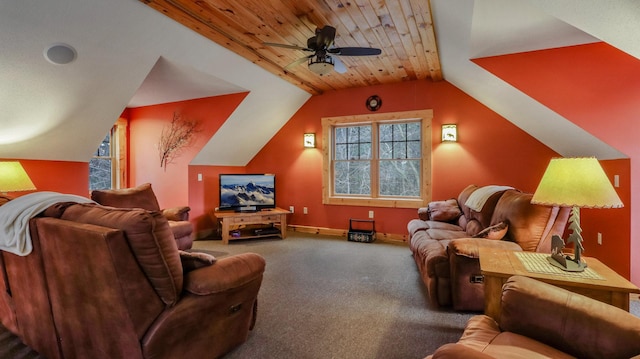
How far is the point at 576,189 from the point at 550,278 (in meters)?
0.49

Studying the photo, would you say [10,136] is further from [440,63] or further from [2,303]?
[440,63]

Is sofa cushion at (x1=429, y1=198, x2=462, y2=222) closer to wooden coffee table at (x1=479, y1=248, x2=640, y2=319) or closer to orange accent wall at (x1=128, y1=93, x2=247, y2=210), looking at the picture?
wooden coffee table at (x1=479, y1=248, x2=640, y2=319)

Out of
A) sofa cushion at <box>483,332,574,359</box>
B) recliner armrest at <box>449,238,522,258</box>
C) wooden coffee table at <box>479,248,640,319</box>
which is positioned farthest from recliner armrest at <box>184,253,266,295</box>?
recliner armrest at <box>449,238,522,258</box>

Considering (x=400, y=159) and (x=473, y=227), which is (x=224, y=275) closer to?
(x=473, y=227)

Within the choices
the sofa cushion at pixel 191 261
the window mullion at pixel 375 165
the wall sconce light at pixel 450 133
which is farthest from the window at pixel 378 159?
the sofa cushion at pixel 191 261

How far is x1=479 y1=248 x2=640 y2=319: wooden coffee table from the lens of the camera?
1.53 metres

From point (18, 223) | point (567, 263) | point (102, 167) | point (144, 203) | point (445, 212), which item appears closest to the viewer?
point (18, 223)

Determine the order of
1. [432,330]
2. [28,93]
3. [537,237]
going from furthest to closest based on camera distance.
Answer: [28,93] < [537,237] < [432,330]

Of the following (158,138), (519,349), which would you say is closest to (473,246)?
(519,349)

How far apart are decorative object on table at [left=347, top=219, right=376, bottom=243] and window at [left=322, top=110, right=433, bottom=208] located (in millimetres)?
317

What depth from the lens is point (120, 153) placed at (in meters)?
5.52

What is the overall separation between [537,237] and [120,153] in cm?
619

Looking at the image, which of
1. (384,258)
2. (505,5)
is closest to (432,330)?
(384,258)

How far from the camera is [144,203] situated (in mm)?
3967
